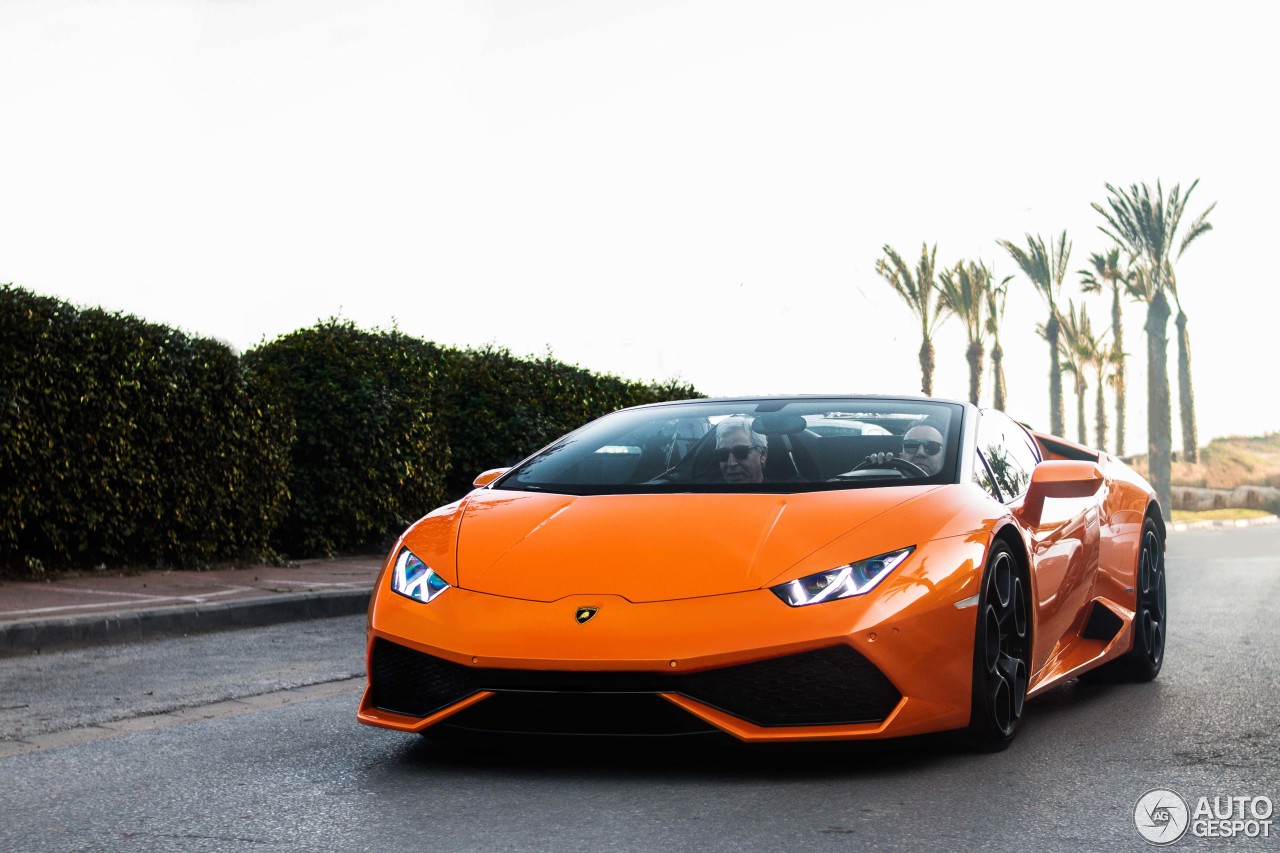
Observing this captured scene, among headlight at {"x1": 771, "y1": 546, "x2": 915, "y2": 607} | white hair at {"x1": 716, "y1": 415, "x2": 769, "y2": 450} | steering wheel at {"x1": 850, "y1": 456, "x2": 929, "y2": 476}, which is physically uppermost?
white hair at {"x1": 716, "y1": 415, "x2": 769, "y2": 450}

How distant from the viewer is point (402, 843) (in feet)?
12.5

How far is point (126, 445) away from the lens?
10930 mm

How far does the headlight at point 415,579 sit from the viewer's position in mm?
4672

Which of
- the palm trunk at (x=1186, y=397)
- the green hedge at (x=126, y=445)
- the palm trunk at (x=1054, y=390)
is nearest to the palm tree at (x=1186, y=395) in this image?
the palm trunk at (x=1186, y=397)

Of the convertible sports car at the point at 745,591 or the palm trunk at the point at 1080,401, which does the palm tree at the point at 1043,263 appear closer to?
the palm trunk at the point at 1080,401

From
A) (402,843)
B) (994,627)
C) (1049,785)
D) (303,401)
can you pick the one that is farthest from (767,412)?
(303,401)

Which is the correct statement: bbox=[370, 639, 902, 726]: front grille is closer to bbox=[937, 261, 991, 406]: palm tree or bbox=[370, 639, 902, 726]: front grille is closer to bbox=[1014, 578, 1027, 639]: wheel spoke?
bbox=[1014, 578, 1027, 639]: wheel spoke

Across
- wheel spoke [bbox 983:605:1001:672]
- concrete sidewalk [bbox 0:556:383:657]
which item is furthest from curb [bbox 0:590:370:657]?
wheel spoke [bbox 983:605:1001:672]

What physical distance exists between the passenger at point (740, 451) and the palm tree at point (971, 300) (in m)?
35.7

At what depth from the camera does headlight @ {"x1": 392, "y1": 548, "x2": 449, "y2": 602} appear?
467 cm

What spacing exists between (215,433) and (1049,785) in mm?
8698

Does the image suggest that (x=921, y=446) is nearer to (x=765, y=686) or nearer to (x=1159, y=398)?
(x=765, y=686)

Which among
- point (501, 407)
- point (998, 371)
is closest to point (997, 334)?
point (998, 371)

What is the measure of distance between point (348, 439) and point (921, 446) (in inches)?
349
